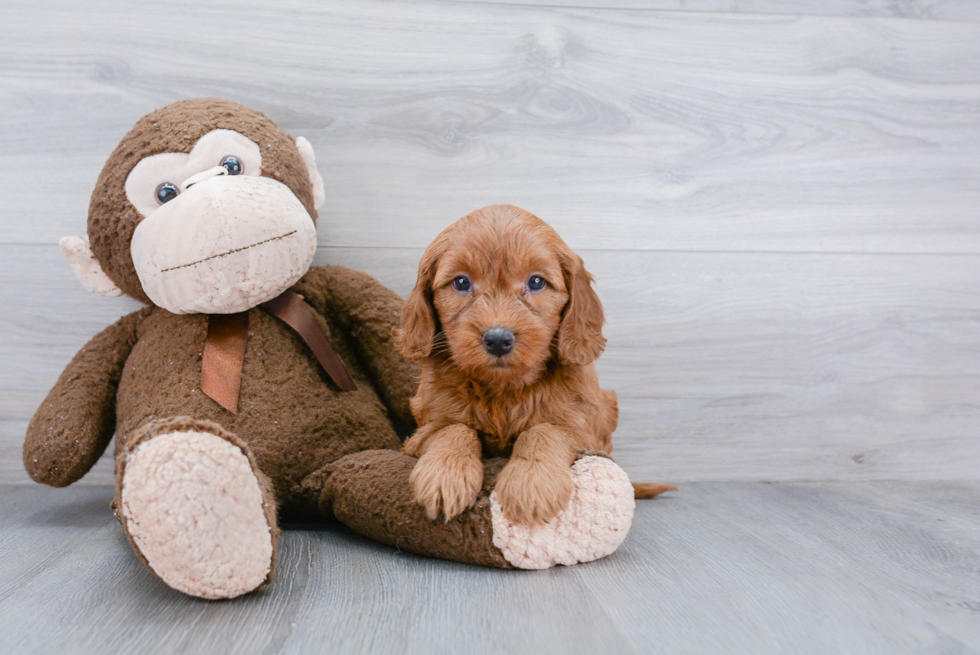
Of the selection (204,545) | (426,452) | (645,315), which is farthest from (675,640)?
(645,315)

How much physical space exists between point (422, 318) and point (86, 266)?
32.0 inches

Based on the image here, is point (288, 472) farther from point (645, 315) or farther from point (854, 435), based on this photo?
point (854, 435)

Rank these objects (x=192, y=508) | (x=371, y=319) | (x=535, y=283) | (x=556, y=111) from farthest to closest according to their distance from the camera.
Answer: (x=556, y=111)
(x=371, y=319)
(x=535, y=283)
(x=192, y=508)

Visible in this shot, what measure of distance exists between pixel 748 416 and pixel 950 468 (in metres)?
0.63

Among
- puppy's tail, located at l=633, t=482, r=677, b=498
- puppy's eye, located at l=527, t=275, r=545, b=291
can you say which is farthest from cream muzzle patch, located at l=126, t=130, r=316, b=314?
puppy's tail, located at l=633, t=482, r=677, b=498

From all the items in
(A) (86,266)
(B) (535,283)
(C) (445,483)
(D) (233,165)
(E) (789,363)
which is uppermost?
(D) (233,165)

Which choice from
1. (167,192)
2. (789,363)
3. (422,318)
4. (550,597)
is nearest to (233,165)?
(167,192)

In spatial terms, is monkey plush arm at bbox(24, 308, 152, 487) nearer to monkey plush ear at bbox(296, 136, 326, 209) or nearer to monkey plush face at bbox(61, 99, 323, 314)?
monkey plush face at bbox(61, 99, 323, 314)

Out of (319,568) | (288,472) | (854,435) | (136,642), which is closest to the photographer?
(136,642)

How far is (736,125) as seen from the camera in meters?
1.82

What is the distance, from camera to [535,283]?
1209 millimetres

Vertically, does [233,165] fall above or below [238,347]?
above

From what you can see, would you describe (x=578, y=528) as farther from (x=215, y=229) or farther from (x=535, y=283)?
(x=215, y=229)

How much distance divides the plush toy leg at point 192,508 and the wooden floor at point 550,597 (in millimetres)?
62
